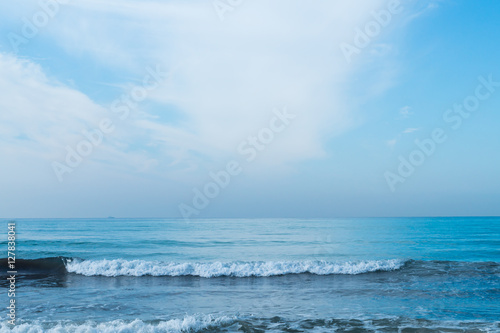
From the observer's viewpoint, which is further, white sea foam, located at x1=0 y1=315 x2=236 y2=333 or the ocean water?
the ocean water

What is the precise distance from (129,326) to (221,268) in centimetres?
939

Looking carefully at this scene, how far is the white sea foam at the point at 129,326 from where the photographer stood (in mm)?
9102

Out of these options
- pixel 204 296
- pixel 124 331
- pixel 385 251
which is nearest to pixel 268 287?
pixel 204 296

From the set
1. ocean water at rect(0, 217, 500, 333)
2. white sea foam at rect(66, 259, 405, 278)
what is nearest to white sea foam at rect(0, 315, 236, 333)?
ocean water at rect(0, 217, 500, 333)

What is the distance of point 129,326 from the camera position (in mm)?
9320

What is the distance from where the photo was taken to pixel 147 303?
12391mm

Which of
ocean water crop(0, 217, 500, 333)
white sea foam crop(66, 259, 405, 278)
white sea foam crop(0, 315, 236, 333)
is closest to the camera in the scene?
white sea foam crop(0, 315, 236, 333)

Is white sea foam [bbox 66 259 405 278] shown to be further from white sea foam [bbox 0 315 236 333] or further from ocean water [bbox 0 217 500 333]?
white sea foam [bbox 0 315 236 333]

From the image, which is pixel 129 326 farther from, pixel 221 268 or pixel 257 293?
pixel 221 268

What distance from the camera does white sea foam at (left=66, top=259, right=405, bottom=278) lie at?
59.8 ft

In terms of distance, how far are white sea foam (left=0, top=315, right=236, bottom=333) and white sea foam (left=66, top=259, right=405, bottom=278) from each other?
8.12 metres

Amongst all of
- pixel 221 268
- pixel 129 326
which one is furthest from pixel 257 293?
pixel 129 326

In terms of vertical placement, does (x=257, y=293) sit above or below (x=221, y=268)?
below

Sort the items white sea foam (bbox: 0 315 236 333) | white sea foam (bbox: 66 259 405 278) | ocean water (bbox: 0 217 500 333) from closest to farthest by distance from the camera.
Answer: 1. white sea foam (bbox: 0 315 236 333)
2. ocean water (bbox: 0 217 500 333)
3. white sea foam (bbox: 66 259 405 278)
